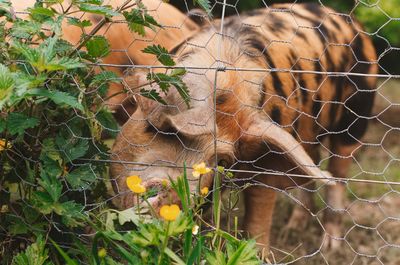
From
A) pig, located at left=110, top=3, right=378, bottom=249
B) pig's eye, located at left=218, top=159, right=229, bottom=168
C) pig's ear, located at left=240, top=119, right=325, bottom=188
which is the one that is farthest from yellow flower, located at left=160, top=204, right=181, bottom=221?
pig's eye, located at left=218, top=159, right=229, bottom=168

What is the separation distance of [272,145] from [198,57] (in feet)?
1.47

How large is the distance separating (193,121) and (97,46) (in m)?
0.48

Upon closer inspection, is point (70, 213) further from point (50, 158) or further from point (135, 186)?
point (135, 186)

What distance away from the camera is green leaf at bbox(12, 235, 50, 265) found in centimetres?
204

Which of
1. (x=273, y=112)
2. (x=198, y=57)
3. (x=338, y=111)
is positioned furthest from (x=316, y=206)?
(x=198, y=57)

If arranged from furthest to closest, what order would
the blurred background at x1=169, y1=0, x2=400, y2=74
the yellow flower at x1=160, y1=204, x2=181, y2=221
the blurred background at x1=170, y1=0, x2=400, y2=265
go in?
the blurred background at x1=169, y1=0, x2=400, y2=74 → the blurred background at x1=170, y1=0, x2=400, y2=265 → the yellow flower at x1=160, y1=204, x2=181, y2=221

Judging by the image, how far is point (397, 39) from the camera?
624 cm

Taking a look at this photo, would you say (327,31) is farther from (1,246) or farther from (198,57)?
(1,246)

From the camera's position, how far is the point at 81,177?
7.07ft

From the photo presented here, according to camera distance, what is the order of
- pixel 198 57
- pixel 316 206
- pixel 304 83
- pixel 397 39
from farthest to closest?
pixel 397 39 < pixel 316 206 < pixel 304 83 < pixel 198 57

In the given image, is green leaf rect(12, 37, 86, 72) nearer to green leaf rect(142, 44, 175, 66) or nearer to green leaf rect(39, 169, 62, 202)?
green leaf rect(142, 44, 175, 66)

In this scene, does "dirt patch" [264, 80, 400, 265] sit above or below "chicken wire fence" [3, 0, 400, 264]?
below

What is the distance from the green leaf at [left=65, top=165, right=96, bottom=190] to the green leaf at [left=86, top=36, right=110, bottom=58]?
0.35m

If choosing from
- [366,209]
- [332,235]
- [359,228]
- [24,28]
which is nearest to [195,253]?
[24,28]
